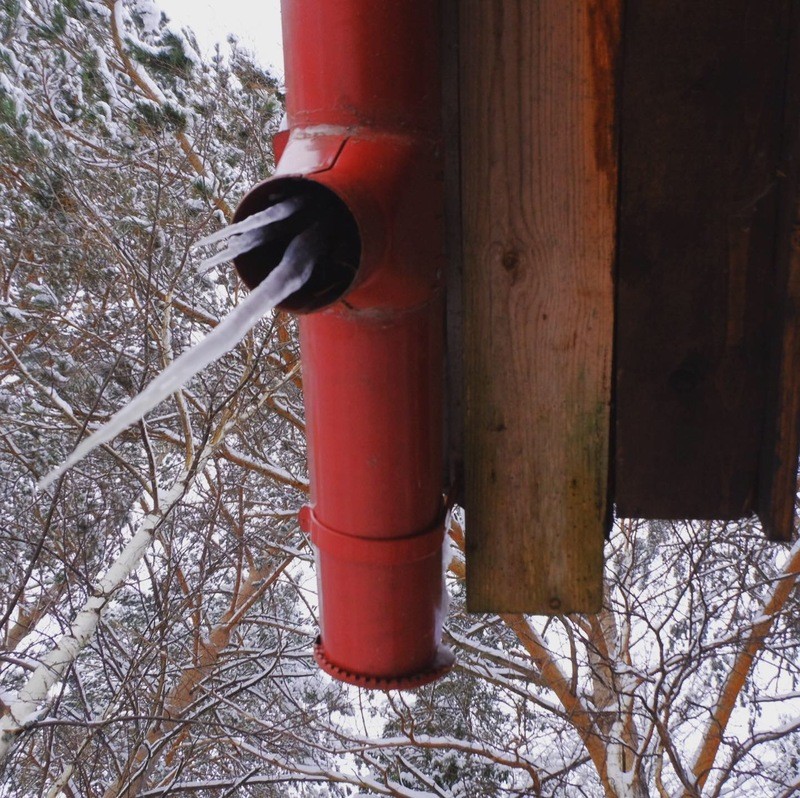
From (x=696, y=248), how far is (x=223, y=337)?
82 centimetres

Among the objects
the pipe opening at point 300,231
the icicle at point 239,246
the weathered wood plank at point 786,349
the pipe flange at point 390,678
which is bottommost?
the pipe flange at point 390,678

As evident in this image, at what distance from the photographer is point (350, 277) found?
0.81 metres

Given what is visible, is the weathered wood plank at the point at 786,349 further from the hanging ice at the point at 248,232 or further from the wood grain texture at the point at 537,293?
the hanging ice at the point at 248,232

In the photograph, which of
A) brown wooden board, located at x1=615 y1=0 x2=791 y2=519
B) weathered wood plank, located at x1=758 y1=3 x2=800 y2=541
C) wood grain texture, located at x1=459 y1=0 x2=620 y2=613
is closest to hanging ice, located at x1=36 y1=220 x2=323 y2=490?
wood grain texture, located at x1=459 y1=0 x2=620 y2=613

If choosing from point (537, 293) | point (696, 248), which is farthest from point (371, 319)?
point (696, 248)

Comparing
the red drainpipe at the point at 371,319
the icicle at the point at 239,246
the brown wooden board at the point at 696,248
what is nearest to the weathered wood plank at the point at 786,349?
the brown wooden board at the point at 696,248

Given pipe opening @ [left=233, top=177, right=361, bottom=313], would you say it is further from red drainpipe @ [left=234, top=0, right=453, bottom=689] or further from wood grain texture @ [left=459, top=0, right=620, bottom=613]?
wood grain texture @ [left=459, top=0, right=620, bottom=613]

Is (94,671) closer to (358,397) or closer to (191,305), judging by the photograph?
(191,305)

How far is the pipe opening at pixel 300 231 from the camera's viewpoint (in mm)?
756

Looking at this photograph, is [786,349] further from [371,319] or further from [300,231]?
[300,231]

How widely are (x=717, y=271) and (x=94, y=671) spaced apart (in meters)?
9.82

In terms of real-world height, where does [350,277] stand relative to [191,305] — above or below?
below

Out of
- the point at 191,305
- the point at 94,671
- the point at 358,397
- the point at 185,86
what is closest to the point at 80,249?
the point at 191,305

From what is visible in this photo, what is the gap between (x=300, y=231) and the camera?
798 mm
